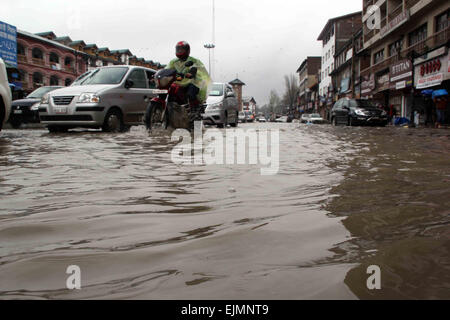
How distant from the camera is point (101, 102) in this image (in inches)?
343

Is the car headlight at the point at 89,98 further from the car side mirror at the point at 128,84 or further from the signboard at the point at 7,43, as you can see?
the signboard at the point at 7,43

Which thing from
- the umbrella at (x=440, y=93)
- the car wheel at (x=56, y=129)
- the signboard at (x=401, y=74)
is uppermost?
the signboard at (x=401, y=74)

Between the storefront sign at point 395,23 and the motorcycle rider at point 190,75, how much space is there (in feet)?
64.4

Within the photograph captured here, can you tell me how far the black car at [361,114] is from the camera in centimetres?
1758

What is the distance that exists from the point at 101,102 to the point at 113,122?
0.59 metres

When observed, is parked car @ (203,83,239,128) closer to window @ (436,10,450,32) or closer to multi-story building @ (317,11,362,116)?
window @ (436,10,450,32)

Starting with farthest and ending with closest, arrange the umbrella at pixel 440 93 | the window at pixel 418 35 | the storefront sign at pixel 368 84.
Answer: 1. the storefront sign at pixel 368 84
2. the window at pixel 418 35
3. the umbrella at pixel 440 93

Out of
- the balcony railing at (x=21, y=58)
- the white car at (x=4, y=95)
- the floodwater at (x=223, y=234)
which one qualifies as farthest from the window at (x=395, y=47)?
the balcony railing at (x=21, y=58)

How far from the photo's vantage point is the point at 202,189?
2.65 metres

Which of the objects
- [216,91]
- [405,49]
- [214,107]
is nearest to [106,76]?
[214,107]

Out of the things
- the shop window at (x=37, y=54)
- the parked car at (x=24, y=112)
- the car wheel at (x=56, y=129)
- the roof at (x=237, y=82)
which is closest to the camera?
the car wheel at (x=56, y=129)

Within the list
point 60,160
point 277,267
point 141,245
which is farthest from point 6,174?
point 277,267

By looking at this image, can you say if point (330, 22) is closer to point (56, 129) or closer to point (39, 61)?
point (39, 61)

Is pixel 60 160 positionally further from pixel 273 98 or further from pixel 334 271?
pixel 273 98
